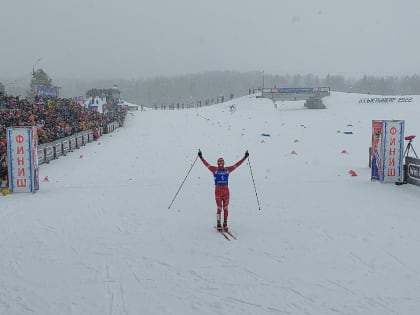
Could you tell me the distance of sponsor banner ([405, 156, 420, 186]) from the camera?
567 inches

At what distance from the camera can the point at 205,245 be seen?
8547 mm

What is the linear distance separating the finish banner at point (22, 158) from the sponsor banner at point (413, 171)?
43.0 feet

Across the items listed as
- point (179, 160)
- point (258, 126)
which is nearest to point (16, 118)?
point (179, 160)

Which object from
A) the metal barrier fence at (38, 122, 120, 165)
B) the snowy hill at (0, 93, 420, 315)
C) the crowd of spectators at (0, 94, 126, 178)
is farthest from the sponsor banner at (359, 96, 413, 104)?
the snowy hill at (0, 93, 420, 315)

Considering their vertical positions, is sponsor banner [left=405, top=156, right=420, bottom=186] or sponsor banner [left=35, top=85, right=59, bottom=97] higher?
sponsor banner [left=35, top=85, right=59, bottom=97]

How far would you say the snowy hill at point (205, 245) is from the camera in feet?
19.7

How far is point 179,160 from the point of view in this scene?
72.6 ft

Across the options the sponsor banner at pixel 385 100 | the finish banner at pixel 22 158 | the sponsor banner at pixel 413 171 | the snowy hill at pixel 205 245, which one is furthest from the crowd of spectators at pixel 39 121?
the sponsor banner at pixel 385 100

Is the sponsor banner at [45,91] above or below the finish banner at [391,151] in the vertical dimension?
above

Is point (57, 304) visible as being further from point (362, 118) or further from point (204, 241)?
point (362, 118)

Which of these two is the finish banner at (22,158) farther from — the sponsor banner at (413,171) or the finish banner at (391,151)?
the sponsor banner at (413,171)

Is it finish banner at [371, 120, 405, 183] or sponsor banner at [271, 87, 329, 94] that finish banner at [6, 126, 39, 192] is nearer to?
finish banner at [371, 120, 405, 183]

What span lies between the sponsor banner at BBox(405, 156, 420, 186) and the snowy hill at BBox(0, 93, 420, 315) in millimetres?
414

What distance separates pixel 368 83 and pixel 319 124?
123 metres
